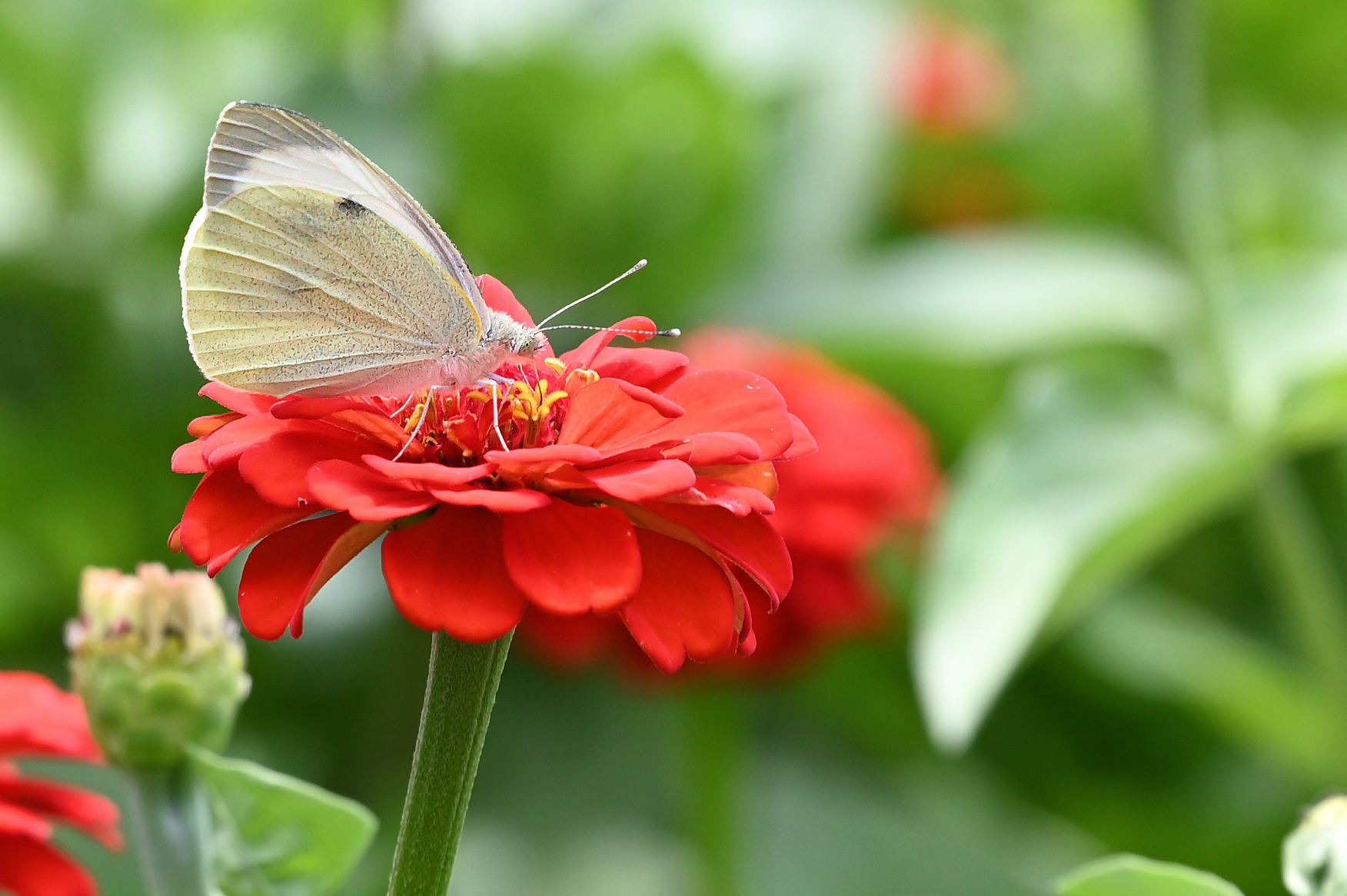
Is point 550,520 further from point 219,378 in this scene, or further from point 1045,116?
point 1045,116

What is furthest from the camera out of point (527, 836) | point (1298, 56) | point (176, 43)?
point (1298, 56)

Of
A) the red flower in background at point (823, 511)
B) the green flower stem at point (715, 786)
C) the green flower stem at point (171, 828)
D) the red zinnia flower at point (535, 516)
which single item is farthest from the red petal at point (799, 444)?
the green flower stem at point (715, 786)

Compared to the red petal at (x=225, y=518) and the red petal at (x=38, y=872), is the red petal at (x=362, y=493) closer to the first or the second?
the red petal at (x=225, y=518)

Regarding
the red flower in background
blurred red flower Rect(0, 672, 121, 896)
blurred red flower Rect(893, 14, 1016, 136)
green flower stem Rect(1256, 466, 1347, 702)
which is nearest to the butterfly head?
blurred red flower Rect(0, 672, 121, 896)

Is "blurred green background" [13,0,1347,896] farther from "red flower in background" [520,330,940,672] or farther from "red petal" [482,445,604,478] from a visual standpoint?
"red petal" [482,445,604,478]

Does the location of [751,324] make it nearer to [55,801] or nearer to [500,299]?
[500,299]

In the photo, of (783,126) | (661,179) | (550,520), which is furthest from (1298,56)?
(550,520)

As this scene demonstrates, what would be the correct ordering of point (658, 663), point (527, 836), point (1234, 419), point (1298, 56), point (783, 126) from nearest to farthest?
point (658, 663), point (1234, 419), point (527, 836), point (783, 126), point (1298, 56)

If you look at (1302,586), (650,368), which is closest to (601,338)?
(650,368)
